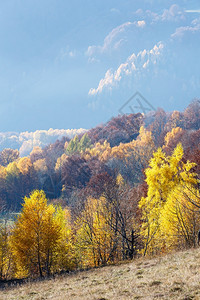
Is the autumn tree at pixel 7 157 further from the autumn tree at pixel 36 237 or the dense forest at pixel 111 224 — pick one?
the autumn tree at pixel 36 237

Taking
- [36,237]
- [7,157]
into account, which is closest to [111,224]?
[36,237]

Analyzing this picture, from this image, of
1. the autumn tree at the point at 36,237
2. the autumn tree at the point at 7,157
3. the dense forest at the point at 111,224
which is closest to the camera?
the dense forest at the point at 111,224

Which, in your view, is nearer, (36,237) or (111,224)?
(111,224)

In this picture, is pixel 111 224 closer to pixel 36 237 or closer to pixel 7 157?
pixel 36 237

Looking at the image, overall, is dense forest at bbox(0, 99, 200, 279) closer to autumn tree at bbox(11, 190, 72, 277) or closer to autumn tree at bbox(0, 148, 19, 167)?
autumn tree at bbox(11, 190, 72, 277)

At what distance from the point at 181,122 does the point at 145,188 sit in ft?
240

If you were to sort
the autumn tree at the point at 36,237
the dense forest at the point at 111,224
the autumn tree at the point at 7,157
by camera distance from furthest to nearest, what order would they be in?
the autumn tree at the point at 7,157, the autumn tree at the point at 36,237, the dense forest at the point at 111,224

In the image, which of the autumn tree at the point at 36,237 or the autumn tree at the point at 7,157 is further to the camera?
the autumn tree at the point at 7,157

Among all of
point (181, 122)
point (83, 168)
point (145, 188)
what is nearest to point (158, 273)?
point (145, 188)

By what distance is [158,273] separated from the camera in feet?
35.9

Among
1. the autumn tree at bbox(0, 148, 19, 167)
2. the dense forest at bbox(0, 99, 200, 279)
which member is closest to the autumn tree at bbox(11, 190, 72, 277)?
the dense forest at bbox(0, 99, 200, 279)

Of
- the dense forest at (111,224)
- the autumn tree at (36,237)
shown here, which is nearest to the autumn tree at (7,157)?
the dense forest at (111,224)

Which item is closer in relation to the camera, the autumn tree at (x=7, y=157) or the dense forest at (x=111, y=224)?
the dense forest at (x=111, y=224)

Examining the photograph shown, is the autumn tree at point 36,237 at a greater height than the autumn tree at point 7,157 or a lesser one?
lesser
